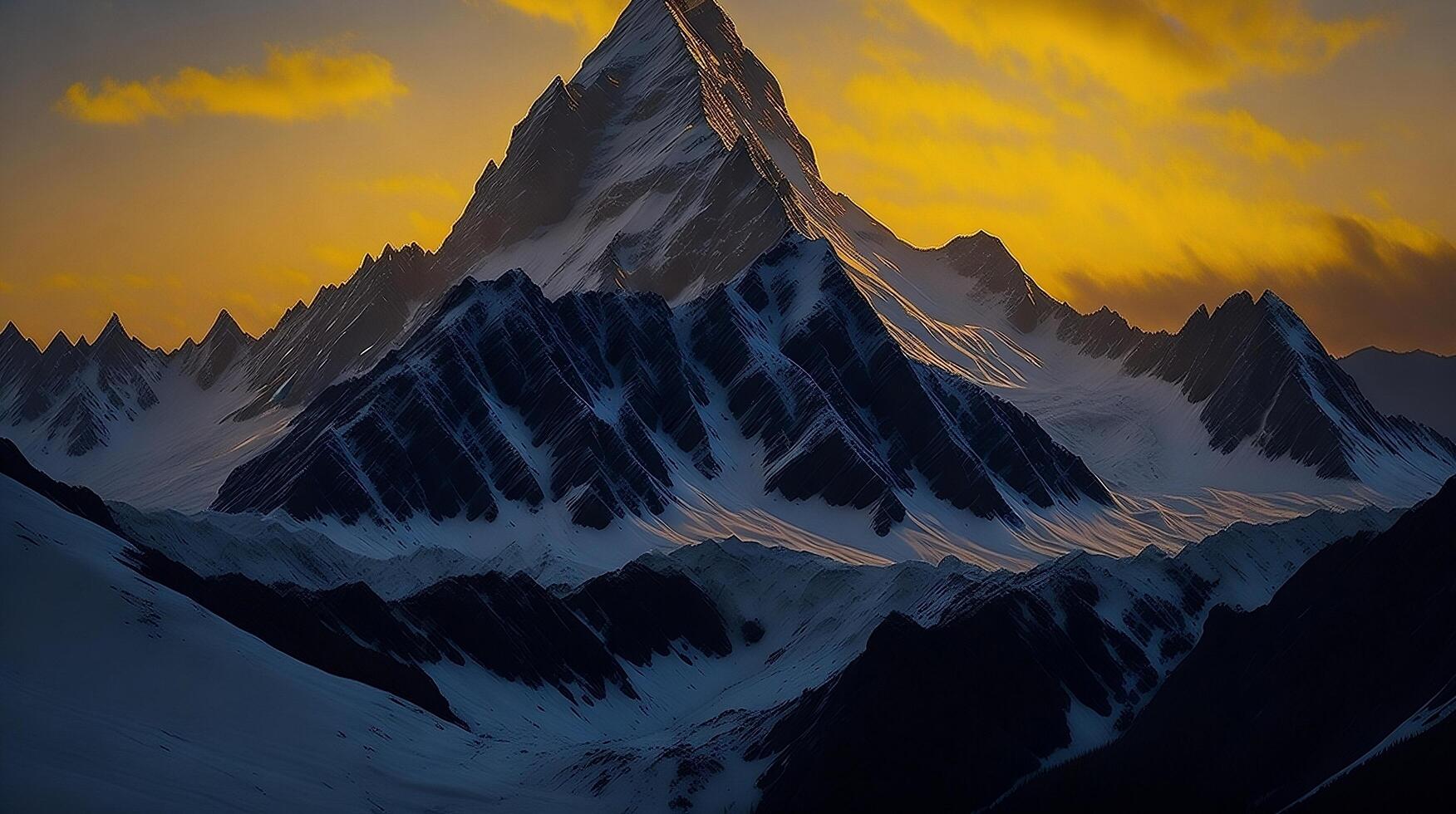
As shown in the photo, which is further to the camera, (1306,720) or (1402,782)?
(1306,720)

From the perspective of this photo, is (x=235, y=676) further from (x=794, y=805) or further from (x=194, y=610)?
(x=794, y=805)

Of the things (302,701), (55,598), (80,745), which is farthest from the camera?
(302,701)

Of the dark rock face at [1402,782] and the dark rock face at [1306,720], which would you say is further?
the dark rock face at [1306,720]

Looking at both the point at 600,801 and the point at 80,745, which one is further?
the point at 600,801

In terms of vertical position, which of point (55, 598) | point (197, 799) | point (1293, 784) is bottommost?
point (1293, 784)

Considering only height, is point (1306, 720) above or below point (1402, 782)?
above

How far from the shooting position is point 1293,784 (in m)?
175

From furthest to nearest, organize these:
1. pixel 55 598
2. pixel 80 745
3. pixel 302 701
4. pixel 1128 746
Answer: pixel 1128 746, pixel 302 701, pixel 55 598, pixel 80 745

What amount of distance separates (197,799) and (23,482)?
6363cm

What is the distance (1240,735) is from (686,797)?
45.4 meters

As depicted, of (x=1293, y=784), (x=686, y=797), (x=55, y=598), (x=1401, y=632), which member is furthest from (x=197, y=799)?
(x=1401, y=632)

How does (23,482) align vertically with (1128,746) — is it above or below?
above

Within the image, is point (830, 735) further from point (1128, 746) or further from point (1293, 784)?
point (1293, 784)

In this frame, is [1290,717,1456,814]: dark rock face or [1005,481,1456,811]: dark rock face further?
[1005,481,1456,811]: dark rock face
